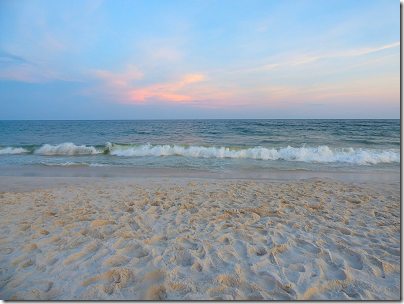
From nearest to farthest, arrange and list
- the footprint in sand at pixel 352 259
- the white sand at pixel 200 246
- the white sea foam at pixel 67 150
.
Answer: the white sand at pixel 200 246 < the footprint in sand at pixel 352 259 < the white sea foam at pixel 67 150

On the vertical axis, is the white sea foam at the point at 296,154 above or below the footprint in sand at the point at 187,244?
above

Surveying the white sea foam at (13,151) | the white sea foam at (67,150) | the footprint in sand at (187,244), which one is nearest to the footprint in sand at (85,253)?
the footprint in sand at (187,244)

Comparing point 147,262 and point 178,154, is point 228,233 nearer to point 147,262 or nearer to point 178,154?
point 147,262

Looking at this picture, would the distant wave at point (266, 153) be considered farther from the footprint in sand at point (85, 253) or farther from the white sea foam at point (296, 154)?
the footprint in sand at point (85, 253)

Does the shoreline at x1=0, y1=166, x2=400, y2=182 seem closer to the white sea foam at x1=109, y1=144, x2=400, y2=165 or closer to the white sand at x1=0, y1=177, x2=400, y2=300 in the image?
the white sea foam at x1=109, y1=144, x2=400, y2=165

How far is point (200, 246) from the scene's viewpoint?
314cm

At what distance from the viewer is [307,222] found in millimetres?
4027

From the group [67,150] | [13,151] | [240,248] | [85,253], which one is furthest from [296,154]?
[13,151]

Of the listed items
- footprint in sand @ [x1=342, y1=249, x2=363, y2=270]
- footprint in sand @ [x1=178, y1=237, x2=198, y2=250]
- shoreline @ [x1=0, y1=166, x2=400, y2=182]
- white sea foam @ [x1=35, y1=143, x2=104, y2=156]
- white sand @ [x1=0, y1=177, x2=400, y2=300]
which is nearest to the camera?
white sand @ [x1=0, y1=177, x2=400, y2=300]

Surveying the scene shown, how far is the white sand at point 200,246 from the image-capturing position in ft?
7.66

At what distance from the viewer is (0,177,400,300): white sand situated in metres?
2.34

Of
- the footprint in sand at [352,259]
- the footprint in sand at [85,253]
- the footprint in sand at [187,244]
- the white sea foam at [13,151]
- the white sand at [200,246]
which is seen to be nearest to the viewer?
the white sand at [200,246]

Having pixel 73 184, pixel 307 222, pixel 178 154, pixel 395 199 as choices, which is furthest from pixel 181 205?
pixel 178 154

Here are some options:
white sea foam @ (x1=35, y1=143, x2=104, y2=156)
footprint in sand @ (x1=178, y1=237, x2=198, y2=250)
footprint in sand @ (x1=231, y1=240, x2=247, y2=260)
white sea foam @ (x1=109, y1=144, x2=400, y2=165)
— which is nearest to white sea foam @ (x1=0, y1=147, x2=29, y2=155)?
white sea foam @ (x1=35, y1=143, x2=104, y2=156)
